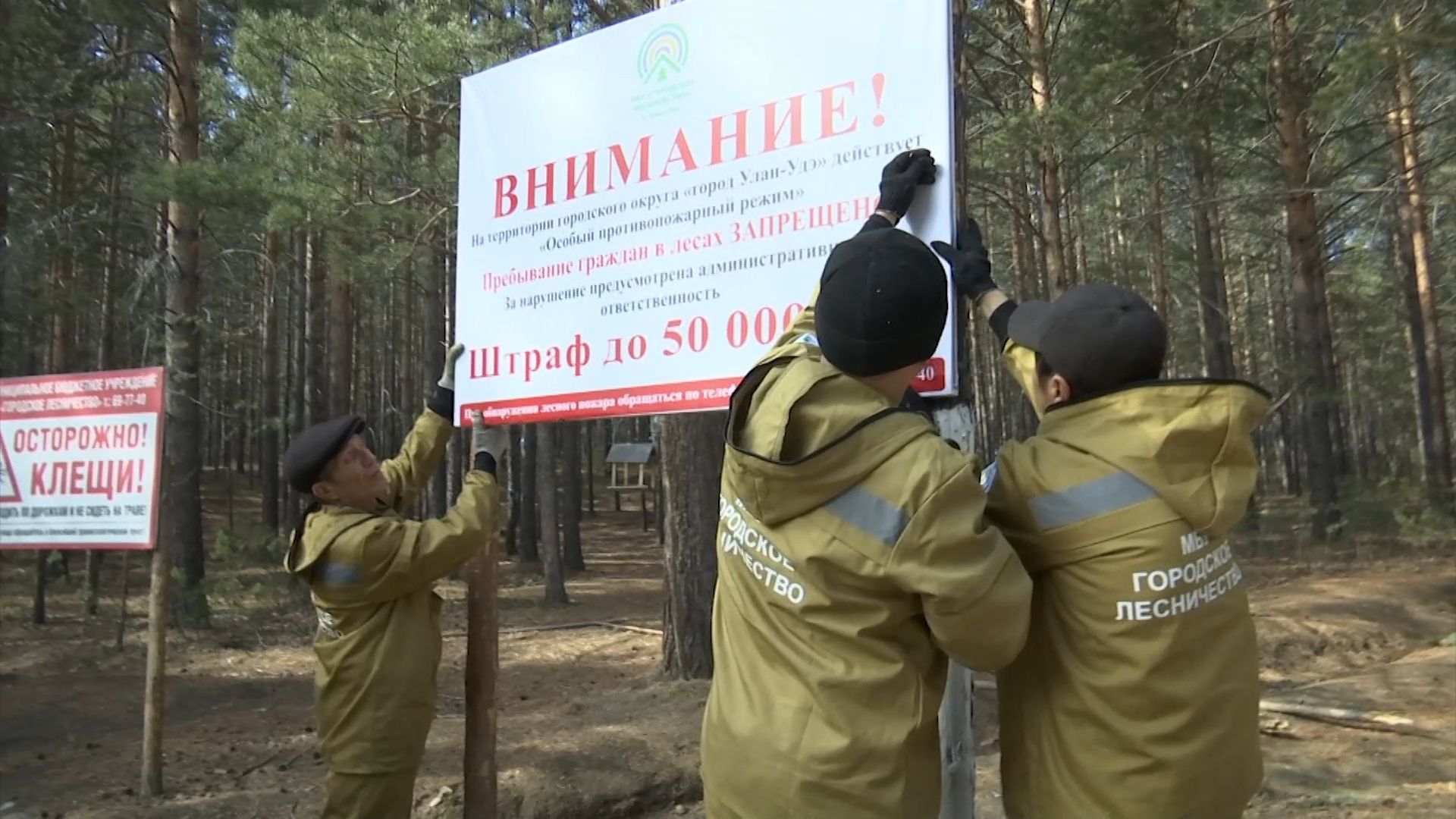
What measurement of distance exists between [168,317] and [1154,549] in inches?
427

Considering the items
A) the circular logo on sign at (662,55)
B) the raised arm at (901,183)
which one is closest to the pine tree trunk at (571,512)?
the circular logo on sign at (662,55)

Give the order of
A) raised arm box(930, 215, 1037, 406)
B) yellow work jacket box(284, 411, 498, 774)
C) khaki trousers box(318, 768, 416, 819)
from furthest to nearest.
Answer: khaki trousers box(318, 768, 416, 819) → yellow work jacket box(284, 411, 498, 774) → raised arm box(930, 215, 1037, 406)

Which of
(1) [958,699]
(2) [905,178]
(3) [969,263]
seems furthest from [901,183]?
(1) [958,699]

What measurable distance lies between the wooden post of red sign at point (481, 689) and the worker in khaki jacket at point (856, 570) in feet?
6.97

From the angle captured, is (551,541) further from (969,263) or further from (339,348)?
(969,263)

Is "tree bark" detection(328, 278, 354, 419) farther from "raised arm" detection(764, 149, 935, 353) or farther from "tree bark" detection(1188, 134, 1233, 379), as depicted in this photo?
"raised arm" detection(764, 149, 935, 353)

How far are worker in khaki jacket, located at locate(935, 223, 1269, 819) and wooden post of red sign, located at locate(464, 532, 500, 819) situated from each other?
2.44 m

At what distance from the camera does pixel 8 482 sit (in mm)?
5016

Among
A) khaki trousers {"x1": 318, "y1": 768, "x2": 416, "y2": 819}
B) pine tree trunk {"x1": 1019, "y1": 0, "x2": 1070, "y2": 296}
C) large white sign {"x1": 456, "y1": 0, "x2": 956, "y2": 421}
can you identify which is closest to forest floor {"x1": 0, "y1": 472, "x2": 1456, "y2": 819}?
khaki trousers {"x1": 318, "y1": 768, "x2": 416, "y2": 819}

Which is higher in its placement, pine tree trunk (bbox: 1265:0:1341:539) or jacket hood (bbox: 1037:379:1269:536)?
pine tree trunk (bbox: 1265:0:1341:539)

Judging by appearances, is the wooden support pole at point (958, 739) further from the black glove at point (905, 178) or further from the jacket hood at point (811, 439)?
the jacket hood at point (811, 439)

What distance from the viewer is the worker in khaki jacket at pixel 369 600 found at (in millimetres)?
3047

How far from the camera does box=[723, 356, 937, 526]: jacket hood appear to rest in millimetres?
1604

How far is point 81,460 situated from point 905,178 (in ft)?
14.8
